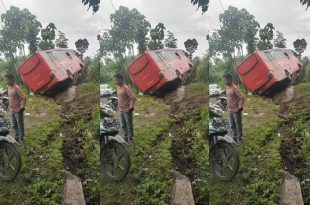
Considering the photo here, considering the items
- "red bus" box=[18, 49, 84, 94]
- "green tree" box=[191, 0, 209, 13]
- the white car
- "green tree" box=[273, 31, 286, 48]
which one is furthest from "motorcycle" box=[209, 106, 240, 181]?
"red bus" box=[18, 49, 84, 94]

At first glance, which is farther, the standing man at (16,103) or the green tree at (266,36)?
the green tree at (266,36)

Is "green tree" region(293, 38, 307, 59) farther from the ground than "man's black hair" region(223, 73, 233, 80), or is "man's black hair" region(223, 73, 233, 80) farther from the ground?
"green tree" region(293, 38, 307, 59)

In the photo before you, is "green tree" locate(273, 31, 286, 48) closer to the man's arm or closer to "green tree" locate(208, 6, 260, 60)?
"green tree" locate(208, 6, 260, 60)

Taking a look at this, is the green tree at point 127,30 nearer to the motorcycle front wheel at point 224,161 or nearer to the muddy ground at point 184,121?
the muddy ground at point 184,121

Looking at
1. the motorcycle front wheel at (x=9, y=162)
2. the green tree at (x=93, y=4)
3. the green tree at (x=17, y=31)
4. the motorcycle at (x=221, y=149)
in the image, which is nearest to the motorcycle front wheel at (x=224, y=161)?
the motorcycle at (x=221, y=149)

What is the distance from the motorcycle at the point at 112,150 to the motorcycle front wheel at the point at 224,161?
80 centimetres

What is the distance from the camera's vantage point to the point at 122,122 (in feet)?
12.6

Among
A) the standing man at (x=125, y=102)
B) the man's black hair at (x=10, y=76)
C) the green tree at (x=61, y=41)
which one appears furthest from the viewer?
the green tree at (x=61, y=41)

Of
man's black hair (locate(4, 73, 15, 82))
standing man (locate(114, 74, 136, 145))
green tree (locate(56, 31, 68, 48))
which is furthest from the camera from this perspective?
green tree (locate(56, 31, 68, 48))

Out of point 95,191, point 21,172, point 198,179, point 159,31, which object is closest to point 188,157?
point 198,179

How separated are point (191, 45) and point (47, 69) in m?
1.30

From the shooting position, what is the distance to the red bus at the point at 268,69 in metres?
3.92

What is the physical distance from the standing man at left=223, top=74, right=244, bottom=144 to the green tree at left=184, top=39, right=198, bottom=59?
0.37 meters

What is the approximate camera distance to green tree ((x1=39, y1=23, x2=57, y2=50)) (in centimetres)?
399
